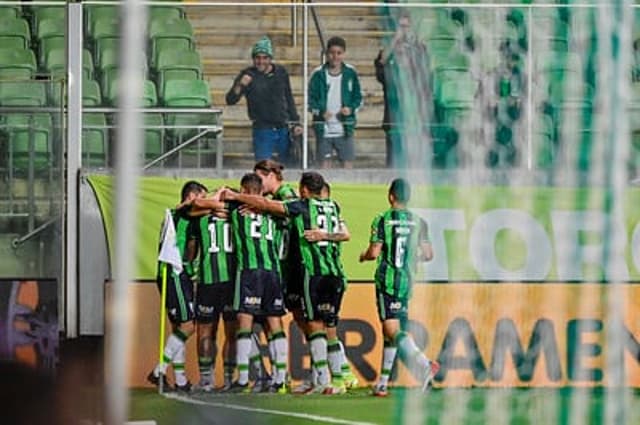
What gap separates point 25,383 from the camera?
8.95ft

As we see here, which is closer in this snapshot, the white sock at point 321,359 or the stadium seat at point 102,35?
the white sock at point 321,359

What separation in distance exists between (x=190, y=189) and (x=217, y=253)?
411 mm

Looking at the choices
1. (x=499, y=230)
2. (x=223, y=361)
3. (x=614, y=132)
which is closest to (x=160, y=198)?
(x=223, y=361)

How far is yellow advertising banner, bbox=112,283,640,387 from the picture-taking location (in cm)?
443

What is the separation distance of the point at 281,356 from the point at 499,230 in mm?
3916

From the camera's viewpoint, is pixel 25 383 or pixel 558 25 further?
pixel 558 25

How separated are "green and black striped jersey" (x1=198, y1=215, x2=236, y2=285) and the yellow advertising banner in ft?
1.28

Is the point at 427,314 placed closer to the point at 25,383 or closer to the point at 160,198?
the point at 160,198

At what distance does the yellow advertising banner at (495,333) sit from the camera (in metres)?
4.43

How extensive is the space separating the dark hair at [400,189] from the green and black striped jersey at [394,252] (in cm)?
10

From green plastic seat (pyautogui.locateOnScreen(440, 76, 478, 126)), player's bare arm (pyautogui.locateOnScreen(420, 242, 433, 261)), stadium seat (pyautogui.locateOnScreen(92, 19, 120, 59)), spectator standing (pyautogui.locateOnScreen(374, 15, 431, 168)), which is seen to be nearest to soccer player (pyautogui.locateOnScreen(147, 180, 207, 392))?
stadium seat (pyautogui.locateOnScreen(92, 19, 120, 59))

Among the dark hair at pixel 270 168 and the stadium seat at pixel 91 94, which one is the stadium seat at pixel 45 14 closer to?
the stadium seat at pixel 91 94

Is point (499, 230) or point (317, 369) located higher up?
point (499, 230)

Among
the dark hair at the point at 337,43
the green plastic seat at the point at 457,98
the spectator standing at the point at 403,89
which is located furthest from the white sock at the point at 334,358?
the green plastic seat at the point at 457,98
